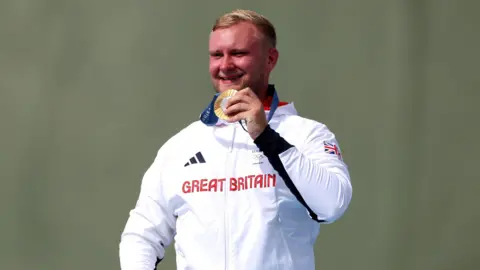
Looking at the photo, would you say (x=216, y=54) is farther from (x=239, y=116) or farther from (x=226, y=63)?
(x=239, y=116)

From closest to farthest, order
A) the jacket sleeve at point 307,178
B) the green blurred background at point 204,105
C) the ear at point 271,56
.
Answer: the jacket sleeve at point 307,178 < the ear at point 271,56 < the green blurred background at point 204,105

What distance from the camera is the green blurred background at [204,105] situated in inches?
129

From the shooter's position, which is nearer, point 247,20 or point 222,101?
point 222,101

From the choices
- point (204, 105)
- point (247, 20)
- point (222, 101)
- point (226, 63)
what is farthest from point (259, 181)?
point (204, 105)

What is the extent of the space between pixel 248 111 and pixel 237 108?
33 mm

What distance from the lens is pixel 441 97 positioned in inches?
129

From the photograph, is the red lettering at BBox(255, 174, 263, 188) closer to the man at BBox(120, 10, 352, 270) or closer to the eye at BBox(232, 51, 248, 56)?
the man at BBox(120, 10, 352, 270)

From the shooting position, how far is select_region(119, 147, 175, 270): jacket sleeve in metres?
2.10

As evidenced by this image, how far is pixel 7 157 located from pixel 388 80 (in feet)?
5.88

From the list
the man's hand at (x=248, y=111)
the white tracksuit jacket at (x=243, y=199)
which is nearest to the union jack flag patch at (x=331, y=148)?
the white tracksuit jacket at (x=243, y=199)

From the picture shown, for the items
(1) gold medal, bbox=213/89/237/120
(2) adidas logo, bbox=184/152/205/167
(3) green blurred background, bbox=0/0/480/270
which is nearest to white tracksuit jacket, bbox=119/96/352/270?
(2) adidas logo, bbox=184/152/205/167

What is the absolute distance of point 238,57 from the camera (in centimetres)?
213

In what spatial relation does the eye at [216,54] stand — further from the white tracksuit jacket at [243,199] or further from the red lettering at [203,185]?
the red lettering at [203,185]

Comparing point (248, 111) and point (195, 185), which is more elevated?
point (248, 111)
